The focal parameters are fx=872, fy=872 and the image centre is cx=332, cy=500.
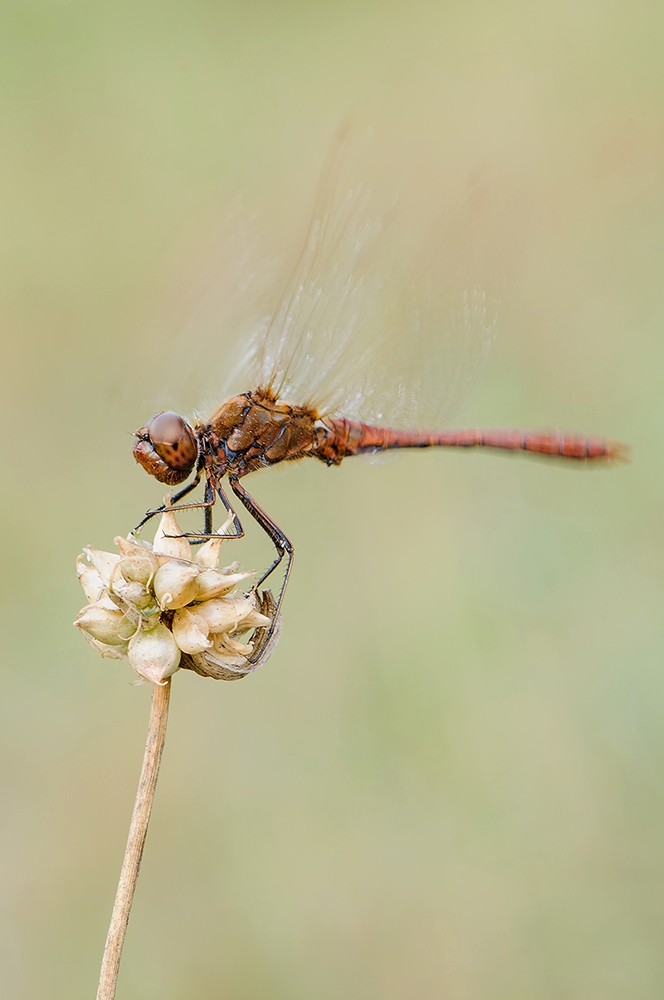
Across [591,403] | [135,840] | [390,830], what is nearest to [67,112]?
[591,403]

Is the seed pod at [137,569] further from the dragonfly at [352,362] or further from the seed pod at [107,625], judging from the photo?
the dragonfly at [352,362]

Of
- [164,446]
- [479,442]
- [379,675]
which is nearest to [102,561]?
[164,446]

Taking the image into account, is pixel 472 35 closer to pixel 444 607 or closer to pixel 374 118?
pixel 374 118

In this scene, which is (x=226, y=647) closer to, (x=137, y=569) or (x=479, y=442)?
(x=137, y=569)

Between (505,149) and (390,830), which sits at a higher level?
(505,149)

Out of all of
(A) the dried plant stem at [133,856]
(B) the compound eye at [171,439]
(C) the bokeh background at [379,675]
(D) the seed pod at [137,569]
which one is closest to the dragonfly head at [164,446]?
(B) the compound eye at [171,439]

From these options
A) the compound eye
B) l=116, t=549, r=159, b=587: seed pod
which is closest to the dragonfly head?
the compound eye

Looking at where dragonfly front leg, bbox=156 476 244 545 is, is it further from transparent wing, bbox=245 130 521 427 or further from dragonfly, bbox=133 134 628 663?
transparent wing, bbox=245 130 521 427
